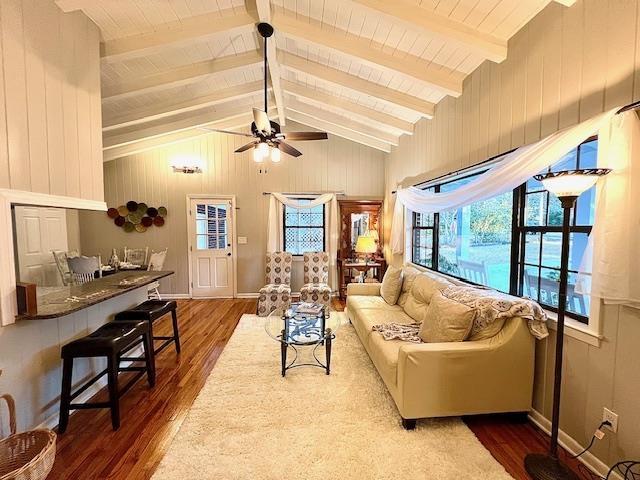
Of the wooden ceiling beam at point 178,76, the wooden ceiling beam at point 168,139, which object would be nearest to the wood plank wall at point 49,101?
the wooden ceiling beam at point 178,76

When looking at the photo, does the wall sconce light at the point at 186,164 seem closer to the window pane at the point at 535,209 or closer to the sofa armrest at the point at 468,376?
the sofa armrest at the point at 468,376

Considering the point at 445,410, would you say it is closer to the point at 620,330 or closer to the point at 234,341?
the point at 620,330

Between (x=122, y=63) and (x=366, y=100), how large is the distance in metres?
2.89

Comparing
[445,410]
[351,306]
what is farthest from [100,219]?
[445,410]

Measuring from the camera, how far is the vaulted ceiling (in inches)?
88.9

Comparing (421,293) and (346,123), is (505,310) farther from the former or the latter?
(346,123)

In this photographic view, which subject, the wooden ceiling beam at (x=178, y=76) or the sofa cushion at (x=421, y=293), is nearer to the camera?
the sofa cushion at (x=421, y=293)

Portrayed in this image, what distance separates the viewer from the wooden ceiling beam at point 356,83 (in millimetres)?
3533

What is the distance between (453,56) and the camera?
271cm

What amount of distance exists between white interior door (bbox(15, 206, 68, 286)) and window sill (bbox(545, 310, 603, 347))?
13.2 feet

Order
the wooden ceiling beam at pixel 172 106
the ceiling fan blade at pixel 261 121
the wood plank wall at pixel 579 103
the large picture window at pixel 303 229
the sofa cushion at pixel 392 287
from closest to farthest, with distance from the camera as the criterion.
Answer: the wood plank wall at pixel 579 103
the ceiling fan blade at pixel 261 121
the sofa cushion at pixel 392 287
the wooden ceiling beam at pixel 172 106
the large picture window at pixel 303 229

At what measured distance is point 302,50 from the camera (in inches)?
132

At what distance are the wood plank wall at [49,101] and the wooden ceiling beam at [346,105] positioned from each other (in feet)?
7.71

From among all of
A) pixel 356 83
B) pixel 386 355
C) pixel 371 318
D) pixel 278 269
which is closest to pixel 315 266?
pixel 278 269
